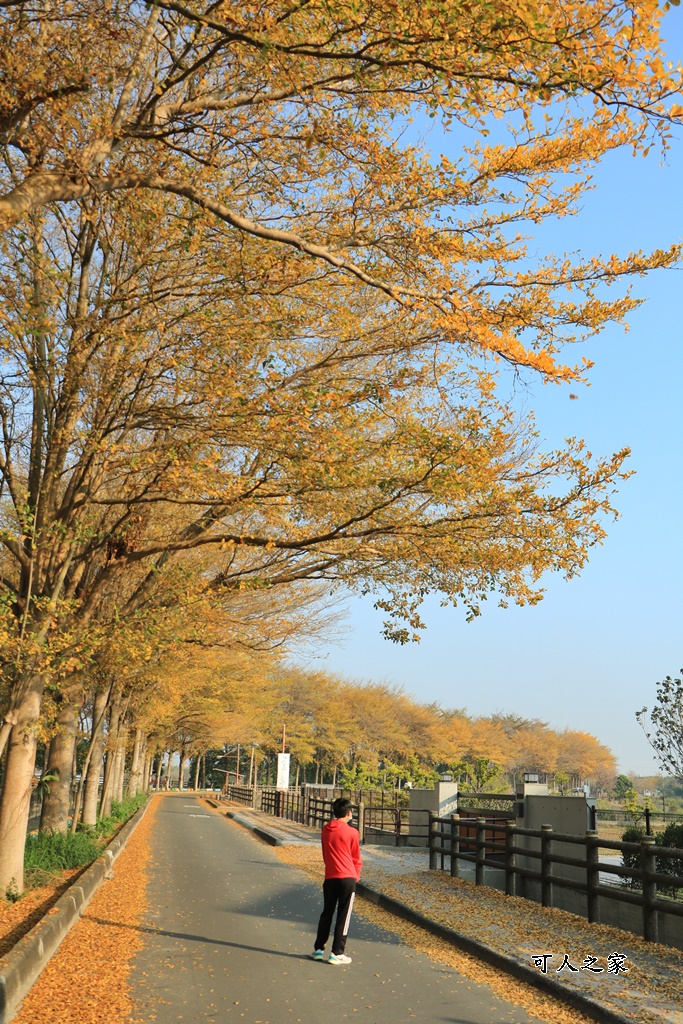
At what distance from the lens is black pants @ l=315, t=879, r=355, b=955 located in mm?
8664

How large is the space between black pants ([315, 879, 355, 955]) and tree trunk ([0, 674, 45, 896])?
4.84 meters

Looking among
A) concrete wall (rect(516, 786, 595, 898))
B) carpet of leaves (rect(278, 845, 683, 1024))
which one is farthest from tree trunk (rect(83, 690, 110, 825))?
concrete wall (rect(516, 786, 595, 898))

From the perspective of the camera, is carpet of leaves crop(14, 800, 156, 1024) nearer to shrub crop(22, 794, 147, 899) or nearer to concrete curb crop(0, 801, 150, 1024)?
concrete curb crop(0, 801, 150, 1024)

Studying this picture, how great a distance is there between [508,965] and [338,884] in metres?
1.72

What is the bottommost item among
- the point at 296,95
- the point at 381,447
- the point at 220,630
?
the point at 220,630

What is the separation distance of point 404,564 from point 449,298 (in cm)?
635

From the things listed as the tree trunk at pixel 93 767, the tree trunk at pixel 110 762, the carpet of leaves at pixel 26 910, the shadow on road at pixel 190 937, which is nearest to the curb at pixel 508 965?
the shadow on road at pixel 190 937

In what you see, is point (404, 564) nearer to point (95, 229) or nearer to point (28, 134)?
point (95, 229)

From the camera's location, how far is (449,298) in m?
8.40

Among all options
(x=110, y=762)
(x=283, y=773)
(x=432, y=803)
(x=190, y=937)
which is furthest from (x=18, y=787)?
(x=283, y=773)

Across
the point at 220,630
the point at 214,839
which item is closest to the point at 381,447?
the point at 220,630

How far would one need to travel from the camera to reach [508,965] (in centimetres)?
842

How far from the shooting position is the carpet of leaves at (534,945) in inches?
279

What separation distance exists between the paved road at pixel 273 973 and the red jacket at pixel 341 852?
2.65 ft
